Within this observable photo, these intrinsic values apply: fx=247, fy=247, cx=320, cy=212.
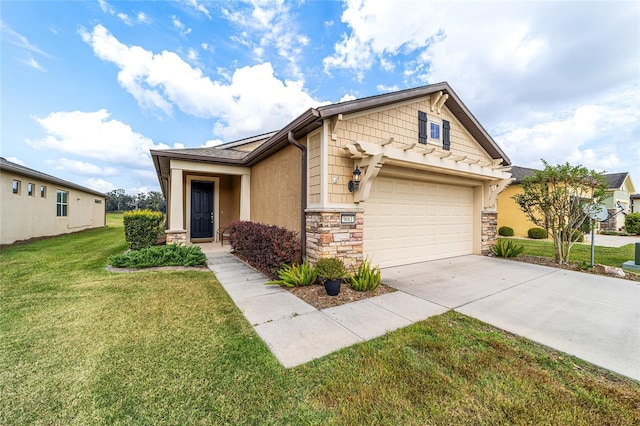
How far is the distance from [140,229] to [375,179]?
24.4 feet

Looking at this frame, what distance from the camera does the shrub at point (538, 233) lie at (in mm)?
13305

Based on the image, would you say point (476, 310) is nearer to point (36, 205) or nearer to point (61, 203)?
point (36, 205)

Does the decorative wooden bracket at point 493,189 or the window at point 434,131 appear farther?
the decorative wooden bracket at point 493,189

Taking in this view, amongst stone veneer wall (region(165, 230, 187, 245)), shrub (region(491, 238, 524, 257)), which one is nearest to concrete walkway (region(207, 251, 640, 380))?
shrub (region(491, 238, 524, 257))

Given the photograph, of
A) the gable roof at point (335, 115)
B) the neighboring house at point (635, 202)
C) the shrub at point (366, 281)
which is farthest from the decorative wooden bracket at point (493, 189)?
the neighboring house at point (635, 202)

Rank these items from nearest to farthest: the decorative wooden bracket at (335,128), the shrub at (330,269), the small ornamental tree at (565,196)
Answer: the shrub at (330,269) → the decorative wooden bracket at (335,128) → the small ornamental tree at (565,196)

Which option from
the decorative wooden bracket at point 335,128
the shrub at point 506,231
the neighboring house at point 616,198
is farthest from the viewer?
the neighboring house at point 616,198

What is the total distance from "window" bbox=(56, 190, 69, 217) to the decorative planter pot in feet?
57.6

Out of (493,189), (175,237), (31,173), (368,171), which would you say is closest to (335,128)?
(368,171)

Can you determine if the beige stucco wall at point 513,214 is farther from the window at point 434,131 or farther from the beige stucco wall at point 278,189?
the beige stucco wall at point 278,189

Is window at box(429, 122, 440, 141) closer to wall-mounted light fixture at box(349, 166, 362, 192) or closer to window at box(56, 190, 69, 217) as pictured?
wall-mounted light fixture at box(349, 166, 362, 192)

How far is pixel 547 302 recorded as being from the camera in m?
4.26

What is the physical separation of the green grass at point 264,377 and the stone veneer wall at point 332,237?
6.87ft

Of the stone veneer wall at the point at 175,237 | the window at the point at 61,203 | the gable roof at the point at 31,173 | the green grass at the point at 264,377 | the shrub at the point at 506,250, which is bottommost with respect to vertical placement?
the green grass at the point at 264,377
